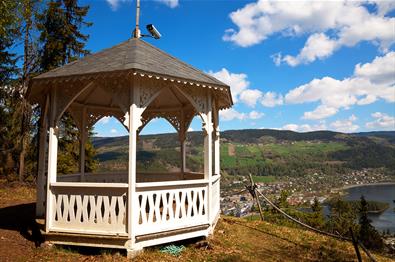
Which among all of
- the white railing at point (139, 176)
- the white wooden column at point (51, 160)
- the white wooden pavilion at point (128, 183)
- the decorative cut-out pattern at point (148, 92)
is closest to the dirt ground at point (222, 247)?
the white wooden pavilion at point (128, 183)

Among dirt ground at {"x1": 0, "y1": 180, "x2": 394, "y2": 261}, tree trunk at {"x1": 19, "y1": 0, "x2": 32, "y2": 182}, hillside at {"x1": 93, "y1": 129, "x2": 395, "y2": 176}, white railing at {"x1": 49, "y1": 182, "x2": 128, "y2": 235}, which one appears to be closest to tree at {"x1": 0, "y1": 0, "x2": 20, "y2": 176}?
tree trunk at {"x1": 19, "y1": 0, "x2": 32, "y2": 182}

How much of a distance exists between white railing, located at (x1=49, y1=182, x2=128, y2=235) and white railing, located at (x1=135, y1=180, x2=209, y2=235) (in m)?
0.41

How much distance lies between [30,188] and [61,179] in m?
9.80

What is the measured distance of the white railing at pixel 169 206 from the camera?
6.88 m

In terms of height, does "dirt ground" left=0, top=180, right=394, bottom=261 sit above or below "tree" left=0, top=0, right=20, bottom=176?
below

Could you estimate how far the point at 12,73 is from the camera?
20.1 m

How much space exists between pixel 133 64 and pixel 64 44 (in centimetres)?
1665

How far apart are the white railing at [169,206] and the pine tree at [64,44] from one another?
48.6 feet

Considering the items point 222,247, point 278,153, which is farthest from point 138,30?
point 278,153

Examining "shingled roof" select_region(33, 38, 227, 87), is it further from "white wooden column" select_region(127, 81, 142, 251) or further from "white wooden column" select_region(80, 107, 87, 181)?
"white wooden column" select_region(80, 107, 87, 181)

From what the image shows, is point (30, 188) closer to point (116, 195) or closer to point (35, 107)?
point (35, 107)

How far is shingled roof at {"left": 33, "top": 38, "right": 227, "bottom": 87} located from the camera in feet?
22.4

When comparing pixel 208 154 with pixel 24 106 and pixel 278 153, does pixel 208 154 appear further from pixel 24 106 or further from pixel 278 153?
pixel 278 153

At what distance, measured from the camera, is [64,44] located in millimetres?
20891
